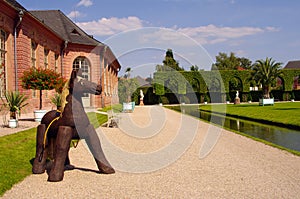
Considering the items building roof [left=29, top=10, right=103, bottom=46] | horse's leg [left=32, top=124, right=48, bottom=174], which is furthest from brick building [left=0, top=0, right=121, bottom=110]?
horse's leg [left=32, top=124, right=48, bottom=174]

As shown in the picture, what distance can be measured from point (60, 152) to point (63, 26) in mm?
26893

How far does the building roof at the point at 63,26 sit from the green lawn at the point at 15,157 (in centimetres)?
1931

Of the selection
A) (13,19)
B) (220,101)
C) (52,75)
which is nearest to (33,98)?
(13,19)

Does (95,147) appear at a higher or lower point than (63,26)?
lower

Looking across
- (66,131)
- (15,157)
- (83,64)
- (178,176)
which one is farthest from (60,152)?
(83,64)

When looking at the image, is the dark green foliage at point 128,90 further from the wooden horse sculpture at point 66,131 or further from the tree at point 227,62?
the tree at point 227,62

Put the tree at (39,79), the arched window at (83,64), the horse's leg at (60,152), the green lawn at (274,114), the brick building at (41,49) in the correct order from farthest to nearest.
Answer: the arched window at (83,64)
the brick building at (41,49)
the green lawn at (274,114)
the tree at (39,79)
the horse's leg at (60,152)

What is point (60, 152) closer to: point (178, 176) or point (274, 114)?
point (178, 176)

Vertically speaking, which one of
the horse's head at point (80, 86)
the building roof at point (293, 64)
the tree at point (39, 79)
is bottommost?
the horse's head at point (80, 86)

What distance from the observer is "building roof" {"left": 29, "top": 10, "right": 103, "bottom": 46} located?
29203 millimetres

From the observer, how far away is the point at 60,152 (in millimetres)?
5770

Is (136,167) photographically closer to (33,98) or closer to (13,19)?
(13,19)

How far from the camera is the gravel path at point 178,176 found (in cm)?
506

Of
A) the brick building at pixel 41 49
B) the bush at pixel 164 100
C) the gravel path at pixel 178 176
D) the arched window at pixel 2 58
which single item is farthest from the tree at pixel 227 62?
the gravel path at pixel 178 176
